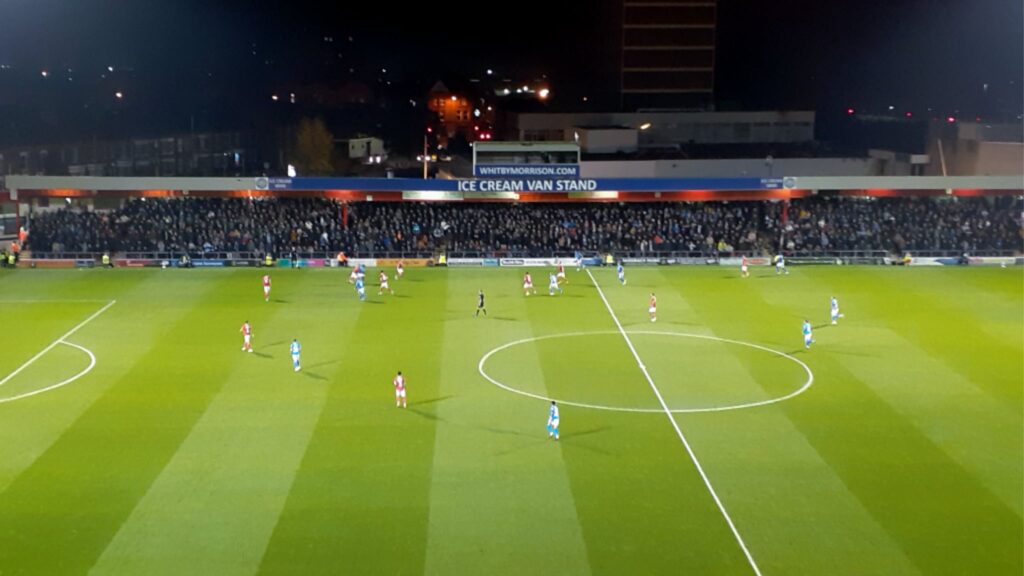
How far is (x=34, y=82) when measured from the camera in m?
90.7

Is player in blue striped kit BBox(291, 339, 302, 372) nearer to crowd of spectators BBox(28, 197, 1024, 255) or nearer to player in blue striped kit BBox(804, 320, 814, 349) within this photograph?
player in blue striped kit BBox(804, 320, 814, 349)

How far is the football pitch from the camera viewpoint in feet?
61.9

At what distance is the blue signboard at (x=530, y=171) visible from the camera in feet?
180

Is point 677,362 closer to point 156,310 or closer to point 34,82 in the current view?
point 156,310

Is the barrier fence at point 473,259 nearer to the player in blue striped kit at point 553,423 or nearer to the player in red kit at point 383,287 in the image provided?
the player in red kit at point 383,287

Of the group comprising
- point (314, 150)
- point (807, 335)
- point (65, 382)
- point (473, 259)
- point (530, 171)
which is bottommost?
point (65, 382)

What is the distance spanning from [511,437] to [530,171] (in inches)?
Answer: 1243

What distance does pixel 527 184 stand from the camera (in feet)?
179

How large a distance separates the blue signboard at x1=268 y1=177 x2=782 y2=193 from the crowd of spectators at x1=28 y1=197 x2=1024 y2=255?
1.78m

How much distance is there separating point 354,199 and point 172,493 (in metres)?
36.3

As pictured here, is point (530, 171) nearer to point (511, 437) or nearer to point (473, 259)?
point (473, 259)

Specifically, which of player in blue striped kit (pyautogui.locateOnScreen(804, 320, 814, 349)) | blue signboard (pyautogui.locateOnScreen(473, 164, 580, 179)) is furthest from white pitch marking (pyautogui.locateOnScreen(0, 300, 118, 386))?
player in blue striped kit (pyautogui.locateOnScreen(804, 320, 814, 349))

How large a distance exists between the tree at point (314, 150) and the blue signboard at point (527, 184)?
27.8 meters

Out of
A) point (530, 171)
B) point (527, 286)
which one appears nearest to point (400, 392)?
point (527, 286)
